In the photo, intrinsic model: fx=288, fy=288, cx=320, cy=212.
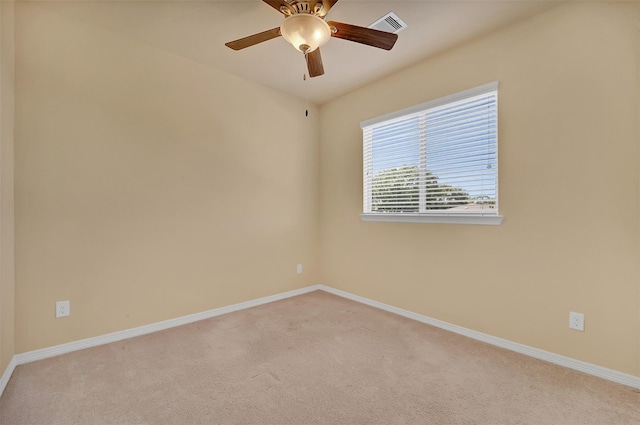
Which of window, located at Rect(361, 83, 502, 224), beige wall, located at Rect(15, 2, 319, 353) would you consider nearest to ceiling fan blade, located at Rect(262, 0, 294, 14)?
beige wall, located at Rect(15, 2, 319, 353)

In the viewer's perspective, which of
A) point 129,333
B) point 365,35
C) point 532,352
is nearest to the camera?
point 365,35

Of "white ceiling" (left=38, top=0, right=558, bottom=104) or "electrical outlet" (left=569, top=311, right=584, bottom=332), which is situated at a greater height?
"white ceiling" (left=38, top=0, right=558, bottom=104)

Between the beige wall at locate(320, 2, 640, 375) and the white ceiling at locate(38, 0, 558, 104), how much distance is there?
0.24 meters

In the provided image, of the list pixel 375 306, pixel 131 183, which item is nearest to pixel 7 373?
pixel 131 183

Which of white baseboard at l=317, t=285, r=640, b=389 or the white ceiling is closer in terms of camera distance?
white baseboard at l=317, t=285, r=640, b=389

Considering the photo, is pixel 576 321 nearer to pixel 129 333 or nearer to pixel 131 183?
pixel 129 333

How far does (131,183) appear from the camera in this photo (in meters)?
2.49

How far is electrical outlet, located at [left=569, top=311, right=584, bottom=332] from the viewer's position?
196cm

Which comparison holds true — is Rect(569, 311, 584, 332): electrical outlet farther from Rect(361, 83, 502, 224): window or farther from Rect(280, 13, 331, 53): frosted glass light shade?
Rect(280, 13, 331, 53): frosted glass light shade

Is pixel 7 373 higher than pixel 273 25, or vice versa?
pixel 273 25

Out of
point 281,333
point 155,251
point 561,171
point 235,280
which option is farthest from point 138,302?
point 561,171

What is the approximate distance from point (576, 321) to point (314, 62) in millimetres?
2561

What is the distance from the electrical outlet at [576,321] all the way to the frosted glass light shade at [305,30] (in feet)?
8.16

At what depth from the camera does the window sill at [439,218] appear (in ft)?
7.71
